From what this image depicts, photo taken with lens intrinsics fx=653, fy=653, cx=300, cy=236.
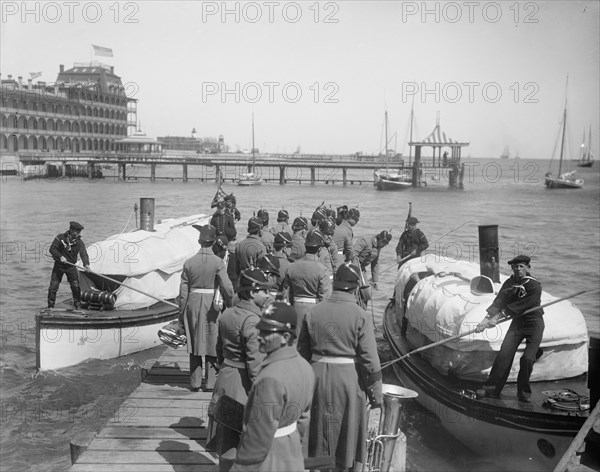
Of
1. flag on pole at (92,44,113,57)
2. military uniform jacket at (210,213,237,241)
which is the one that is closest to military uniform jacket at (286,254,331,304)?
military uniform jacket at (210,213,237,241)

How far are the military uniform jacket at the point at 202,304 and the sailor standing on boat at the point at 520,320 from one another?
3.61m

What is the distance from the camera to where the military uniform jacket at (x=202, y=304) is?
335 inches

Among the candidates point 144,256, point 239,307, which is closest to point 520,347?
point 239,307

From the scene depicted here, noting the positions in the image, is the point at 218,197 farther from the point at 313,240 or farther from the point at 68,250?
the point at 313,240

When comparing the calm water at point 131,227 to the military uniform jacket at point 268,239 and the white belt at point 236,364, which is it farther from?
the white belt at point 236,364

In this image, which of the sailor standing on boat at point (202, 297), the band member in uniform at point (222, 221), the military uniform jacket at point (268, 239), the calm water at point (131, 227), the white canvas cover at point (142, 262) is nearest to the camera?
the sailor standing on boat at point (202, 297)

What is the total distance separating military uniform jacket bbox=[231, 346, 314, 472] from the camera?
4188mm

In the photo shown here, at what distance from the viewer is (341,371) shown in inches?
229

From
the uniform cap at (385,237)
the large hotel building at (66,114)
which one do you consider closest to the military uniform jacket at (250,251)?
the uniform cap at (385,237)

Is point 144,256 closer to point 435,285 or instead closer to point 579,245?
point 435,285

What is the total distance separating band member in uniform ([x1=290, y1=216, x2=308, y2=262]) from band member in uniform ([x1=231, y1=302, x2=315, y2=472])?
24.8 ft

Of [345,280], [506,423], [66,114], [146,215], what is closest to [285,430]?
[345,280]

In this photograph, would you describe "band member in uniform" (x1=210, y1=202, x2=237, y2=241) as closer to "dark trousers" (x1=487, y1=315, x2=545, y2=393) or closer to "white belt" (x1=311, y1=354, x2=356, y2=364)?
"dark trousers" (x1=487, y1=315, x2=545, y2=393)

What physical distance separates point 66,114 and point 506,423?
10503 centimetres
